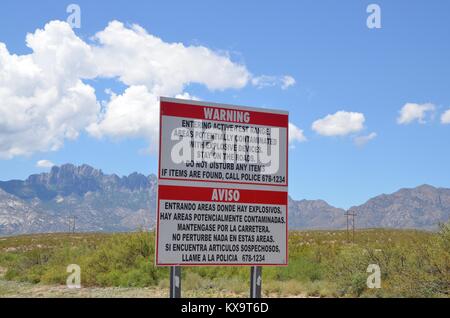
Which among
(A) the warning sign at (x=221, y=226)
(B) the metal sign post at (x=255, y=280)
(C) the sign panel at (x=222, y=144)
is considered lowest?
(B) the metal sign post at (x=255, y=280)

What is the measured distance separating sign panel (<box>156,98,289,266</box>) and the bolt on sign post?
0.06ft

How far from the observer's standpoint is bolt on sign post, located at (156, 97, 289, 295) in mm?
9992

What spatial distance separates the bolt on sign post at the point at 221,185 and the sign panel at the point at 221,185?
0.7 inches

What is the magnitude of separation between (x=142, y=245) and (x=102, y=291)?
144 inches

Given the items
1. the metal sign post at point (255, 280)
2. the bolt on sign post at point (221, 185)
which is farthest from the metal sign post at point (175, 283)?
the metal sign post at point (255, 280)

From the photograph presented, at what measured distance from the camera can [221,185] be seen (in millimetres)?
10375

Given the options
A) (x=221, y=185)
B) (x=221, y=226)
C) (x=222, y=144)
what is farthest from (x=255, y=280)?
(x=222, y=144)

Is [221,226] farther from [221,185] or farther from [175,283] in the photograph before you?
[175,283]

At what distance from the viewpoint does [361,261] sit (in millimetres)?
19094

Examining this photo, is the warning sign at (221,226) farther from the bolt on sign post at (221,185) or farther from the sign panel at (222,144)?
the sign panel at (222,144)

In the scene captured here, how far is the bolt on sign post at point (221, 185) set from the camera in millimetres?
9992

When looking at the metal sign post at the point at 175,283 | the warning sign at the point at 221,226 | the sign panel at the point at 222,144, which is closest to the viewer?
the metal sign post at the point at 175,283

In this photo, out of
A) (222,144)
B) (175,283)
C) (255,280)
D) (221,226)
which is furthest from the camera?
(255,280)

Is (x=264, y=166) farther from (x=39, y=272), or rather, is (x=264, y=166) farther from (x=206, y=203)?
(x=39, y=272)
